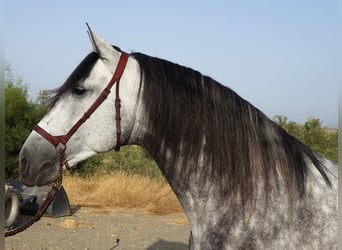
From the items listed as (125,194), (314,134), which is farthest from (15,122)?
(314,134)

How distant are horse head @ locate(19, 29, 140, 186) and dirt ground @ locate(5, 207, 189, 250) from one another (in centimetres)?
469

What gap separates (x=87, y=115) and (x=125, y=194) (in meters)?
9.41

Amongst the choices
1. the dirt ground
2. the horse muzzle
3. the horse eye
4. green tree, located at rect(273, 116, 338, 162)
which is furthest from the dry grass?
the horse eye

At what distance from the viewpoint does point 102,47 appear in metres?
2.01

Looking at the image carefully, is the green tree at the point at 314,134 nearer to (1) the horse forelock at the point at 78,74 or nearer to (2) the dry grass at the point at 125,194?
(2) the dry grass at the point at 125,194

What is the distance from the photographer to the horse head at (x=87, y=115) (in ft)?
6.59

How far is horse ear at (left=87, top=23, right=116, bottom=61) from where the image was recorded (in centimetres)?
199

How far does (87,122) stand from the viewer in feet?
6.59

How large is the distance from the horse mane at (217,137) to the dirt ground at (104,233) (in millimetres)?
4700

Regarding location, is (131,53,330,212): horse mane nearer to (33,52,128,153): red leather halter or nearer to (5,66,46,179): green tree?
(33,52,128,153): red leather halter

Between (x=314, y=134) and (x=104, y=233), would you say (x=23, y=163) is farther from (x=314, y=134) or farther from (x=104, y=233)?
(x=314, y=134)

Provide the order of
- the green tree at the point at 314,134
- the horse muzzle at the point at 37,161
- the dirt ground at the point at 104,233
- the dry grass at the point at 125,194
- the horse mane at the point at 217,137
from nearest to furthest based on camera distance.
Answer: the horse mane at the point at 217,137, the horse muzzle at the point at 37,161, the dirt ground at the point at 104,233, the dry grass at the point at 125,194, the green tree at the point at 314,134

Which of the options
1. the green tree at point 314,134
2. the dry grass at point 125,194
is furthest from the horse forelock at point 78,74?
the green tree at point 314,134

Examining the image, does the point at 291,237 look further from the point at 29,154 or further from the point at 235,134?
the point at 29,154
